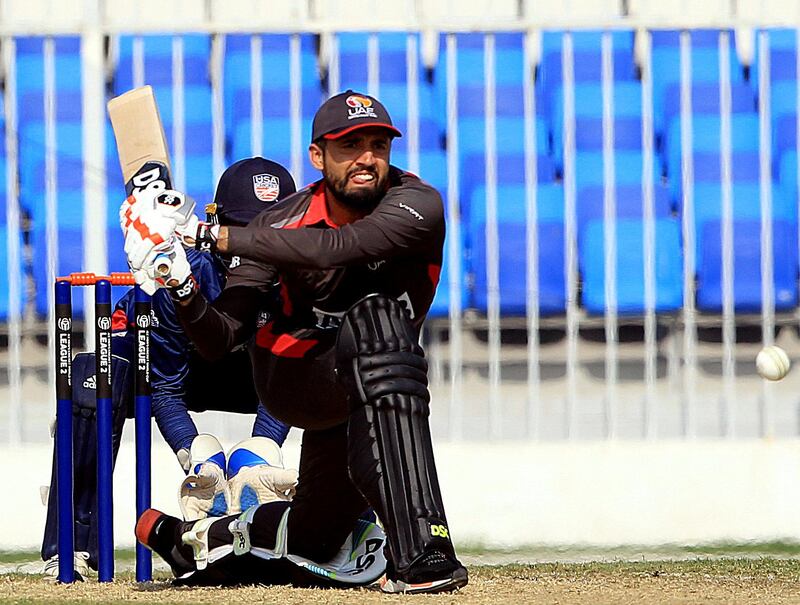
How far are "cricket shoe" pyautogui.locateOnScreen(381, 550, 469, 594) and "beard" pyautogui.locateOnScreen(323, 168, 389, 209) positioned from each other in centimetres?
100

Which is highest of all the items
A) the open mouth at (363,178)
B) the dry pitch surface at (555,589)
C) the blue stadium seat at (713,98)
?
the blue stadium seat at (713,98)

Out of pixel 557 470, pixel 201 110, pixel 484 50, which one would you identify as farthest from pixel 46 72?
pixel 557 470

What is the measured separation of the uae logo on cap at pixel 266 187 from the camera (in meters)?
5.34

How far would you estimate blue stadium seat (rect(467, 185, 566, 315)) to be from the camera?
23.2 ft

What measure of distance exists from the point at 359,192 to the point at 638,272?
310 cm

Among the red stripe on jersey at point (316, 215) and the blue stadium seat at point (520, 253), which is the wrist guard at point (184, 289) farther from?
the blue stadium seat at point (520, 253)

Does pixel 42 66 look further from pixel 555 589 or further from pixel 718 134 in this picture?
pixel 555 589

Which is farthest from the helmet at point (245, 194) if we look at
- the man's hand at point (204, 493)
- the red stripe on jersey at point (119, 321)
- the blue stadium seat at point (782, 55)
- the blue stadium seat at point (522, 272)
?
the blue stadium seat at point (782, 55)

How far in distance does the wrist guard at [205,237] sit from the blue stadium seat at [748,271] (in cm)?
369

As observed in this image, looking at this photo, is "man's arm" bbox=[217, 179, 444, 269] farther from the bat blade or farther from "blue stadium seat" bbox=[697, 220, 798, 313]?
"blue stadium seat" bbox=[697, 220, 798, 313]

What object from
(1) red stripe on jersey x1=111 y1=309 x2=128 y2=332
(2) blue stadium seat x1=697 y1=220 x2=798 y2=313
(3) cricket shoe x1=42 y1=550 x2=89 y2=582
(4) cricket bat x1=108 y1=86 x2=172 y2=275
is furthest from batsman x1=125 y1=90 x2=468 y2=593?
(2) blue stadium seat x1=697 y1=220 x2=798 y2=313

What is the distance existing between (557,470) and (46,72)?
289 cm

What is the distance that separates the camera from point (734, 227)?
7.21 meters

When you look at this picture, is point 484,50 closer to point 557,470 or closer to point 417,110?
point 417,110
